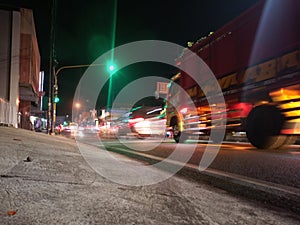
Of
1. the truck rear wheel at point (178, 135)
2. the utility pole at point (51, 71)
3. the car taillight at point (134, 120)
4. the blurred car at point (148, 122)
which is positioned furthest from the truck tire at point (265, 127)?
the utility pole at point (51, 71)

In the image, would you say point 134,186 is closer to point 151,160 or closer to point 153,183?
point 153,183

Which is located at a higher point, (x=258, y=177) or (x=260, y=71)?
(x=260, y=71)

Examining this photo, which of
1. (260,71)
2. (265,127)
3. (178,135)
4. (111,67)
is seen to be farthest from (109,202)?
(111,67)

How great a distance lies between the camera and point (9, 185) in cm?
286

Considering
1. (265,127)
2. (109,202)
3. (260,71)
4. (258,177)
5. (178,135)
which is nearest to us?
(109,202)

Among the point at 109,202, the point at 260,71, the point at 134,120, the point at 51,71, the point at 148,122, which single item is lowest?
the point at 109,202

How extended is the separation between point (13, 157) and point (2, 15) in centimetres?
2132

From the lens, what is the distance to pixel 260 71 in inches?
303

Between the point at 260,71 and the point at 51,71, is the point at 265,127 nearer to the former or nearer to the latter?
the point at 260,71

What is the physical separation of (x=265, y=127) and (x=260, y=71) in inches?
60.6

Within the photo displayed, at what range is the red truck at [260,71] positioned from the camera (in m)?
6.71

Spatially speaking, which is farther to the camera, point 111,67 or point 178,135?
point 111,67

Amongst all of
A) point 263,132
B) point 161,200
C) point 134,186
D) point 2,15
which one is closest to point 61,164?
point 134,186

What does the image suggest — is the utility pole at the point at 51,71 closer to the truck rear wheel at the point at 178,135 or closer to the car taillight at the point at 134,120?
the car taillight at the point at 134,120
